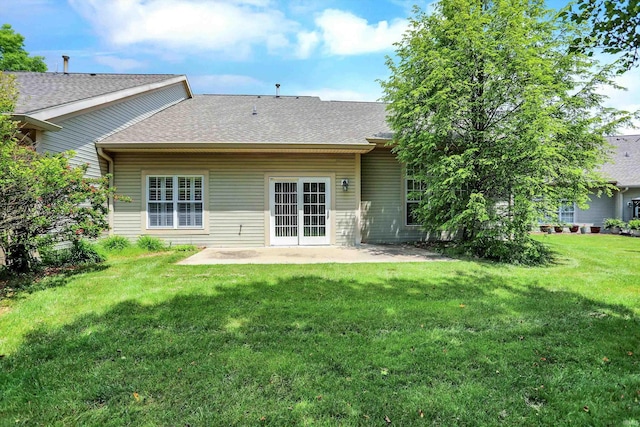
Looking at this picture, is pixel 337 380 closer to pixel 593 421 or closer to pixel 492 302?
pixel 593 421

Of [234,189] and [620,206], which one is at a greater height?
[234,189]

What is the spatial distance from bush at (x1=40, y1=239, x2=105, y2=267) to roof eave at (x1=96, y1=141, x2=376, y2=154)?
2.96m

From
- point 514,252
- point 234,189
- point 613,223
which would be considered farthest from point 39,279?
point 613,223

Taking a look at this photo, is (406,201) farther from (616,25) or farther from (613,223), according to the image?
(613,223)

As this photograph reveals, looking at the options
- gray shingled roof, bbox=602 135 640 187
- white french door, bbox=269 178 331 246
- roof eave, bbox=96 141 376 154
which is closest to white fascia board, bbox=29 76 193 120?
roof eave, bbox=96 141 376 154

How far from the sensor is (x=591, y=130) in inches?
297

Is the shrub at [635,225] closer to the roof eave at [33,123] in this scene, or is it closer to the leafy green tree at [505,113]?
the leafy green tree at [505,113]

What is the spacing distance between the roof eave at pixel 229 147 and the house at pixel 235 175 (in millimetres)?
27

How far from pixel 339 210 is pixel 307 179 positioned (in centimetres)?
133

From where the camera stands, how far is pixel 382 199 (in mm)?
10422

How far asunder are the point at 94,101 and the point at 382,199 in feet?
27.9

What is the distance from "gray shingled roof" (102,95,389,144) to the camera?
9203 mm

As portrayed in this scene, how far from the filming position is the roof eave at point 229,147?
28.2 ft

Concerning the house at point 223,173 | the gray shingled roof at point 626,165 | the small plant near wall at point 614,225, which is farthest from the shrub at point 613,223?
the house at point 223,173
